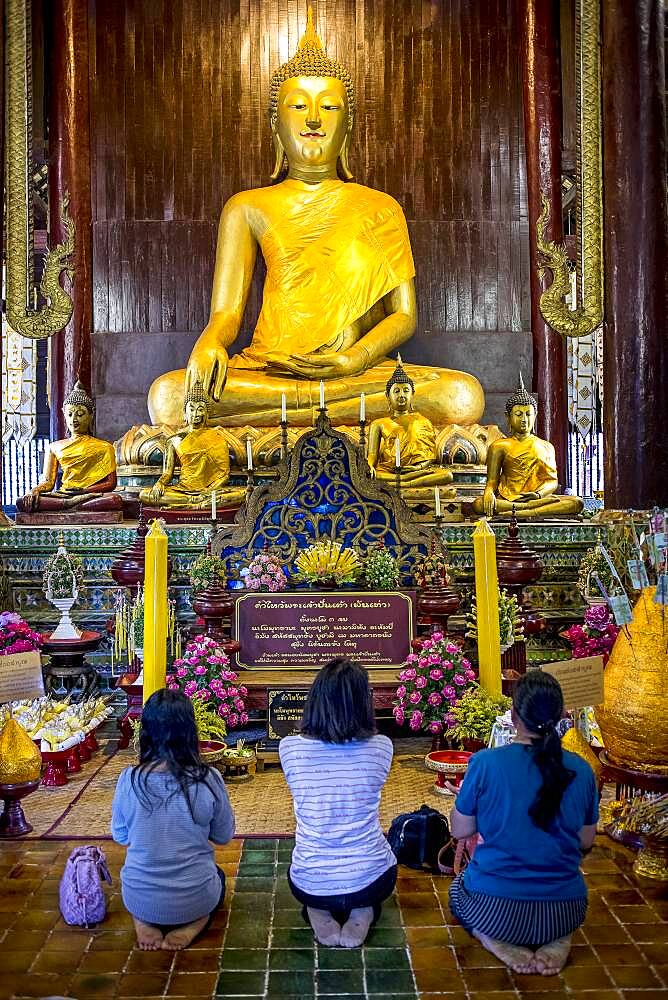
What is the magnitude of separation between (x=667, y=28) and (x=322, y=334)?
3.33m

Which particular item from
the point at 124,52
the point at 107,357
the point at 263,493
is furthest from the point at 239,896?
the point at 124,52

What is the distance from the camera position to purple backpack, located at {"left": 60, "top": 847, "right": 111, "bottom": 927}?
3143 millimetres

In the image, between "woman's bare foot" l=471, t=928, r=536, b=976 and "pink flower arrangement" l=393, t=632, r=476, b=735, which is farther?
"pink flower arrangement" l=393, t=632, r=476, b=735

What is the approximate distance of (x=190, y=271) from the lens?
32.0 feet

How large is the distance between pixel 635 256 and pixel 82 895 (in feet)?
18.5

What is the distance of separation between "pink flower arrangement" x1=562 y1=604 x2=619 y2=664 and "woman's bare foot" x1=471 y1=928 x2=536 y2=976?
244 cm

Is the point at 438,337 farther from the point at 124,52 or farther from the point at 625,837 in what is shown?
the point at 625,837

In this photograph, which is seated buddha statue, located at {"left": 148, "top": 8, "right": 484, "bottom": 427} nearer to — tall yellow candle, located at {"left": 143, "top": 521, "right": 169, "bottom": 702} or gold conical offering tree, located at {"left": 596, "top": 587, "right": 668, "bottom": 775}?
tall yellow candle, located at {"left": 143, "top": 521, "right": 169, "bottom": 702}

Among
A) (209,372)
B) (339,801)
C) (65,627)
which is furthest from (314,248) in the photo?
(339,801)

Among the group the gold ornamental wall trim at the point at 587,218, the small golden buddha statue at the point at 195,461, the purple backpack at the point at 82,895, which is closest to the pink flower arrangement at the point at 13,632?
the small golden buddha statue at the point at 195,461

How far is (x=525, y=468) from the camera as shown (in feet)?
24.3

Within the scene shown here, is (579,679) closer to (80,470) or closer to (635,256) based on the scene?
(635,256)

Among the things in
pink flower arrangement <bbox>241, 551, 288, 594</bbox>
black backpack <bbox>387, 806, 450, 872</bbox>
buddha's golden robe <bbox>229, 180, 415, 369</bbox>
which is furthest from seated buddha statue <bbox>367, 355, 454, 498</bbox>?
black backpack <bbox>387, 806, 450, 872</bbox>

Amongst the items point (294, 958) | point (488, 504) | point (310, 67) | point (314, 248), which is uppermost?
point (310, 67)
